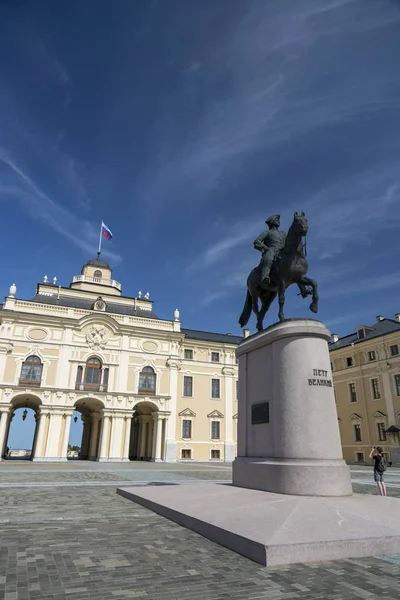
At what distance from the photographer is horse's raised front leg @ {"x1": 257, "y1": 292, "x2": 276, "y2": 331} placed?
11695 mm

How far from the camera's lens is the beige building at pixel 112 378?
1346 inches

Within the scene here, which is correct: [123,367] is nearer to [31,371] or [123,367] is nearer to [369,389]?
[31,371]

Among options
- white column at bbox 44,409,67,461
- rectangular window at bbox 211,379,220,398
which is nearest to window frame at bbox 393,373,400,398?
rectangular window at bbox 211,379,220,398

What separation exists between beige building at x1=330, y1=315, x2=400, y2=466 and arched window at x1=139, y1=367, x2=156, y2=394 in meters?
19.0

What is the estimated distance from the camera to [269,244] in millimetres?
11141

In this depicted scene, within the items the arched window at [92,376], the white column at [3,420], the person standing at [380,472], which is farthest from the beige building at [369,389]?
the white column at [3,420]

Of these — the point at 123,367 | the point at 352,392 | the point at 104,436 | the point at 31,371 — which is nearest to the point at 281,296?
the point at 123,367

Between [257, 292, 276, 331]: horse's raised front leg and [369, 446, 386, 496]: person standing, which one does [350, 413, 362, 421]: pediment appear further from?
[257, 292, 276, 331]: horse's raised front leg

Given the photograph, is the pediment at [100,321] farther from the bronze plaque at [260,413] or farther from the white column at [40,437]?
the bronze plaque at [260,413]

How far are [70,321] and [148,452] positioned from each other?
15.6 meters

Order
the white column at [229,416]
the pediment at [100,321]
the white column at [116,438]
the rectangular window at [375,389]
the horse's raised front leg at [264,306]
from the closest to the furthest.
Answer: the horse's raised front leg at [264,306] → the white column at [116,438] → the rectangular window at [375,389] → the pediment at [100,321] → the white column at [229,416]

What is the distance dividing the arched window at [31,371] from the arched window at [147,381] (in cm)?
909

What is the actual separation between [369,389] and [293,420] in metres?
32.5

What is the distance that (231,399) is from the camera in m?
41.2
